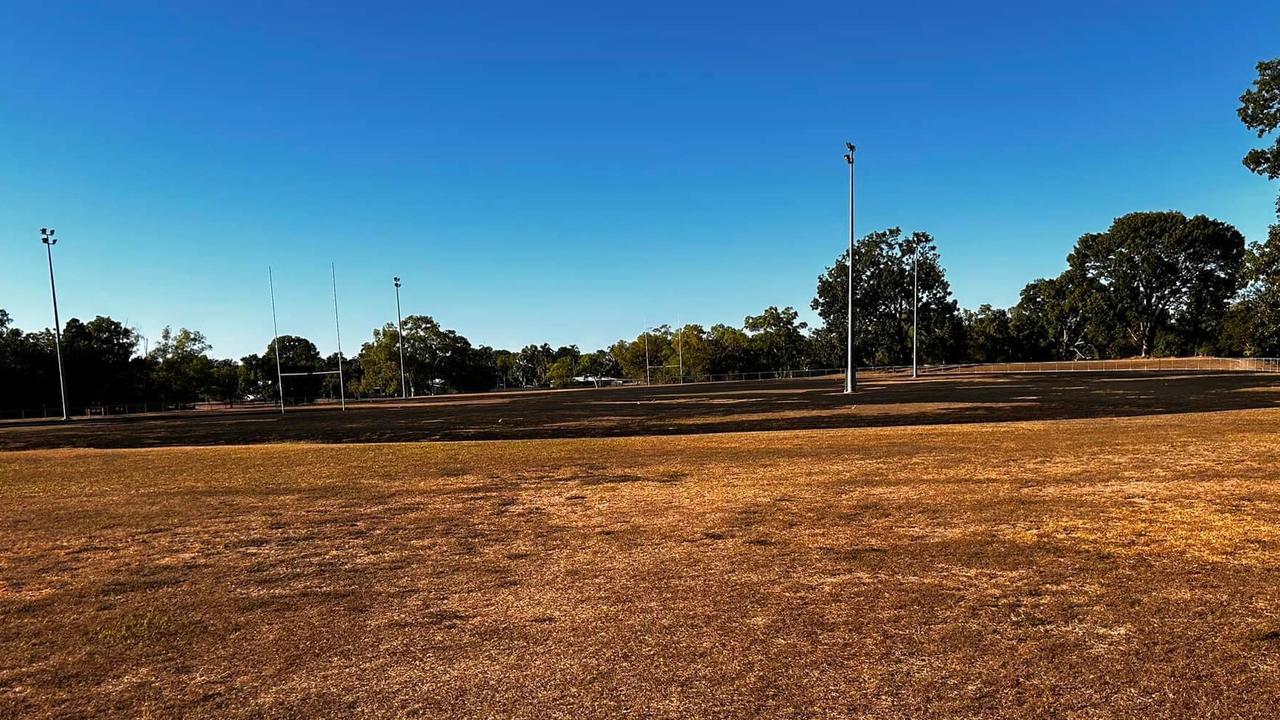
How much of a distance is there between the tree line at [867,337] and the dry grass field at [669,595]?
68.2 meters

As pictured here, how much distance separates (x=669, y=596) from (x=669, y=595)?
0.09 feet

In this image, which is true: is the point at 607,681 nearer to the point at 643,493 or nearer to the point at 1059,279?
the point at 643,493

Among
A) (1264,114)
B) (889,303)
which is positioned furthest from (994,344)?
(1264,114)

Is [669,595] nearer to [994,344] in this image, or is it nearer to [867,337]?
[867,337]

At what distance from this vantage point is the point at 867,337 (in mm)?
88125

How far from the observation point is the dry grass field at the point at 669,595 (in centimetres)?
364

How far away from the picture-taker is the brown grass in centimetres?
364

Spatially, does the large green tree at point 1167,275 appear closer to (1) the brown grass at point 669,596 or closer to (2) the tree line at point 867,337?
(2) the tree line at point 867,337

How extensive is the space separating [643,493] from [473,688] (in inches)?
218

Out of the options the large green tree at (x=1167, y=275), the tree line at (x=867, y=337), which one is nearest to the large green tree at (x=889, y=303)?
the tree line at (x=867, y=337)

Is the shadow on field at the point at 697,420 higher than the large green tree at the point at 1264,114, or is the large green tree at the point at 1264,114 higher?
the large green tree at the point at 1264,114

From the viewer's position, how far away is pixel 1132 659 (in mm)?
3797

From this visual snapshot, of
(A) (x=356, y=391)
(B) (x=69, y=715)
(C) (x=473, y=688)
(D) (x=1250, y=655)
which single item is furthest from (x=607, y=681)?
(A) (x=356, y=391)

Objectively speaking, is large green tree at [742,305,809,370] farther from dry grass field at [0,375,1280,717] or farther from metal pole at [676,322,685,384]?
dry grass field at [0,375,1280,717]
